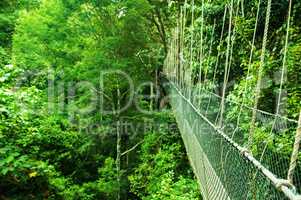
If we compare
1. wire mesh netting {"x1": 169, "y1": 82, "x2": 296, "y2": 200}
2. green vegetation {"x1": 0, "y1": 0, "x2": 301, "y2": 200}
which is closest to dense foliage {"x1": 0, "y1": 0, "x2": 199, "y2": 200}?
green vegetation {"x1": 0, "y1": 0, "x2": 301, "y2": 200}

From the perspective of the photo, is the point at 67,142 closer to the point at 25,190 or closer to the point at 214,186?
the point at 25,190

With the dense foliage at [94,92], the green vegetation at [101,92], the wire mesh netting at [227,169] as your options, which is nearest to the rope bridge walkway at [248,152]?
the wire mesh netting at [227,169]

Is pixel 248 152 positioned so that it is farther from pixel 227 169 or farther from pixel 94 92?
pixel 94 92

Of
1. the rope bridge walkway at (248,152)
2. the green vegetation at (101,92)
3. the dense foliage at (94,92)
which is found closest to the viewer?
the rope bridge walkway at (248,152)

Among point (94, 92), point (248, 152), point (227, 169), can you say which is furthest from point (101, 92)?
point (248, 152)

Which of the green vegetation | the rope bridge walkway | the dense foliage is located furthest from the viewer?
the dense foliage

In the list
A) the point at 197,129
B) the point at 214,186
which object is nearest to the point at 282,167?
the point at 214,186

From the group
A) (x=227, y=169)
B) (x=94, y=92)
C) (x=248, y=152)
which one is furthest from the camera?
(x=94, y=92)

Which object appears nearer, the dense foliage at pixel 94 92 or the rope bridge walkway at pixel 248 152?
the rope bridge walkway at pixel 248 152

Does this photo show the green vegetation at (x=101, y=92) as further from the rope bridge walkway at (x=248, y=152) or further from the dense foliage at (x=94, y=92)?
the rope bridge walkway at (x=248, y=152)

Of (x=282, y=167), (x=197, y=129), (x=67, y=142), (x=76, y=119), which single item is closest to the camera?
(x=282, y=167)

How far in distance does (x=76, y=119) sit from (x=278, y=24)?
4.72 metres

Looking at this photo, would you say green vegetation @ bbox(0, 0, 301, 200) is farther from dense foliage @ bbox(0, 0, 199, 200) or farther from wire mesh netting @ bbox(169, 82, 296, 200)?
wire mesh netting @ bbox(169, 82, 296, 200)

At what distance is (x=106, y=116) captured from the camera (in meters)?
7.56
